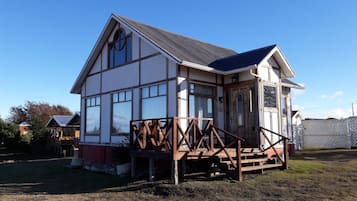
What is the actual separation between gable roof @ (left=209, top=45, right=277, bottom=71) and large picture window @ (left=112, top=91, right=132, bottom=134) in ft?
13.4

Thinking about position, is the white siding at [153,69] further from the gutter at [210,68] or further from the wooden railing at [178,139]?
the wooden railing at [178,139]

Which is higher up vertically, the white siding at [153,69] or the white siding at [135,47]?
the white siding at [135,47]

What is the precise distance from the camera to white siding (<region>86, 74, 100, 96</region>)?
16250 mm

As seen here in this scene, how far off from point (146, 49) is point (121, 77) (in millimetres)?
2094

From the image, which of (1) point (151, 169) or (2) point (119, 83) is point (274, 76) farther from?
(2) point (119, 83)

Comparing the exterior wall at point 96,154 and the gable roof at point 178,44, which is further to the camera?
the exterior wall at point 96,154

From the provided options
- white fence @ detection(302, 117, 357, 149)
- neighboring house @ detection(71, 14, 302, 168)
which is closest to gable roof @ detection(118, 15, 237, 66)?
neighboring house @ detection(71, 14, 302, 168)

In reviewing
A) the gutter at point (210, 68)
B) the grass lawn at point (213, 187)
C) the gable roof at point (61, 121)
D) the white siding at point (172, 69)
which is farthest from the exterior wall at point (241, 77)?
the gable roof at point (61, 121)

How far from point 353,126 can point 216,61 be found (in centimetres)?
1508

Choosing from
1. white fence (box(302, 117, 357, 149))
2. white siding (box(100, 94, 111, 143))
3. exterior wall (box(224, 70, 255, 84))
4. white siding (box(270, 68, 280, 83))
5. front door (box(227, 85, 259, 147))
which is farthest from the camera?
white fence (box(302, 117, 357, 149))

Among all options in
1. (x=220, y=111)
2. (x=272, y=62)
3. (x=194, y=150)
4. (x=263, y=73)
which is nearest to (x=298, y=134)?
(x=272, y=62)

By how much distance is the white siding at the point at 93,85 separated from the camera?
53.3ft

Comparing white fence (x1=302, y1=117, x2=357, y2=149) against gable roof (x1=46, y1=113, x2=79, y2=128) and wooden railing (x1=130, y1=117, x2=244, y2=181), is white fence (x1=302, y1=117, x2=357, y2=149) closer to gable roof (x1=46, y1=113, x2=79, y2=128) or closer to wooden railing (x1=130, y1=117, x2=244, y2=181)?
wooden railing (x1=130, y1=117, x2=244, y2=181)

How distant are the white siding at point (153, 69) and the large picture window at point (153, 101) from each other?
1.08 feet
